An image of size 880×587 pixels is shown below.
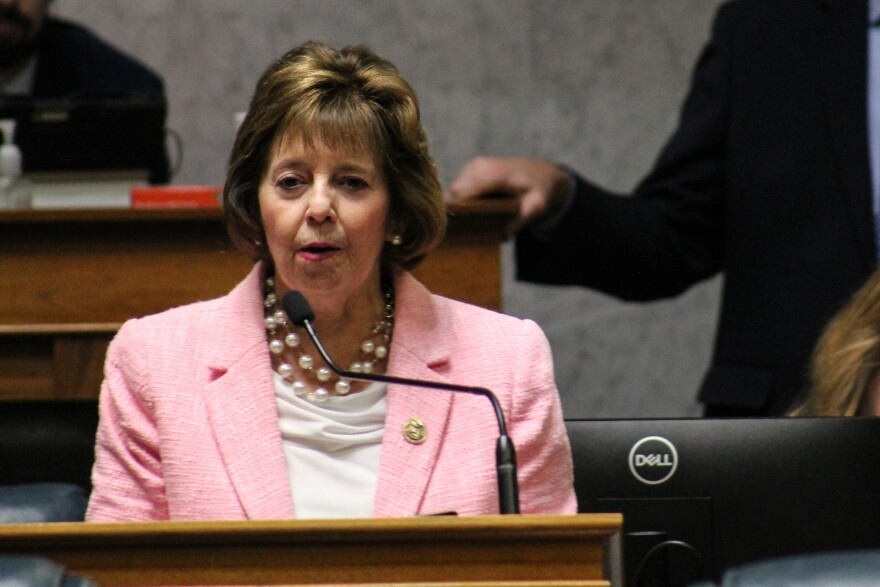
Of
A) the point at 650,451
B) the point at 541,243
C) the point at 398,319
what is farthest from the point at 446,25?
the point at 650,451

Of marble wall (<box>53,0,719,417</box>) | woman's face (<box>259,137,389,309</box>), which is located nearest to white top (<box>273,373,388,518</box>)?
woman's face (<box>259,137,389,309</box>)

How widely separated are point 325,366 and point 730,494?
0.59 meters

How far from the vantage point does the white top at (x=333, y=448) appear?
1.80m

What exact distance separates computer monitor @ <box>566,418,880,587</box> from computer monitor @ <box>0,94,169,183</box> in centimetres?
146

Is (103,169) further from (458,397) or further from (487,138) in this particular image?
(487,138)

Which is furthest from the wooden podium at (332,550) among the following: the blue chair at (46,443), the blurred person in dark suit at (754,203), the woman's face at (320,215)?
the blurred person in dark suit at (754,203)

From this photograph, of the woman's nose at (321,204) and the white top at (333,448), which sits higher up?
the woman's nose at (321,204)

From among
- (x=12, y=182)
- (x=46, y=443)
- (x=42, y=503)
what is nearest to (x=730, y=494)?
(x=42, y=503)

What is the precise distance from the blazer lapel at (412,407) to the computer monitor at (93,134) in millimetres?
985

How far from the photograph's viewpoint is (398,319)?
1.97 m

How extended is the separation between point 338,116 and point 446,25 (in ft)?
7.62

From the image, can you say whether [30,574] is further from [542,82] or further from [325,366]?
[542,82]

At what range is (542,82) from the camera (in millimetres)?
4133

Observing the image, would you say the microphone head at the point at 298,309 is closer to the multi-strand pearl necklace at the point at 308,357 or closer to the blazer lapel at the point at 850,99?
the multi-strand pearl necklace at the point at 308,357
